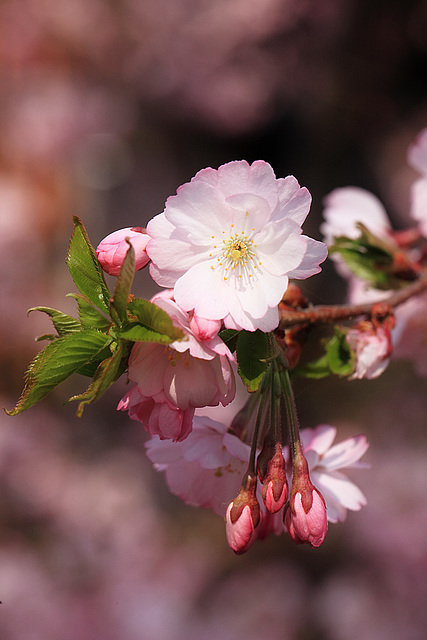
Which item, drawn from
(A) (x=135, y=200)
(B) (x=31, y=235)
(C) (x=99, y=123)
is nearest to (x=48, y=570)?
(B) (x=31, y=235)

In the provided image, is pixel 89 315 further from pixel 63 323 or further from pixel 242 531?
pixel 242 531

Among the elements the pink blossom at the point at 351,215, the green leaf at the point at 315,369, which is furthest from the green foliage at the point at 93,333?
the pink blossom at the point at 351,215

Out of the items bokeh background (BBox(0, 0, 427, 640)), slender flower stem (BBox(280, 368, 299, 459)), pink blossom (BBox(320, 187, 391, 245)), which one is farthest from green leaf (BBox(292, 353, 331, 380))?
bokeh background (BBox(0, 0, 427, 640))

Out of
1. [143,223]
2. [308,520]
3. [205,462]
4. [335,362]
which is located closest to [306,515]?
[308,520]

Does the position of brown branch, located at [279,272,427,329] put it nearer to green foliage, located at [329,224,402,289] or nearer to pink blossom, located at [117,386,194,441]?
green foliage, located at [329,224,402,289]

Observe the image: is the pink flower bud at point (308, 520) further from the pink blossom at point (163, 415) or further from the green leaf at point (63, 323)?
the green leaf at point (63, 323)
